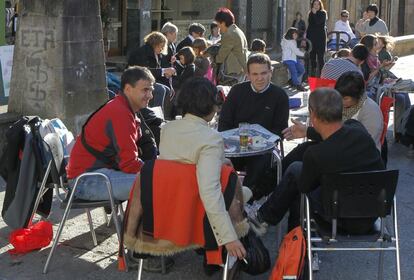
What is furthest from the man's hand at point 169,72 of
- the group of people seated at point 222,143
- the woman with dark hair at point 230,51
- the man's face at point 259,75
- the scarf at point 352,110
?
the scarf at point 352,110

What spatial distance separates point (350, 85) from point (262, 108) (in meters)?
0.84

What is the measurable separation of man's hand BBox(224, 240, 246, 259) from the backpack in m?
0.39

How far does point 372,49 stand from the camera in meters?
9.45

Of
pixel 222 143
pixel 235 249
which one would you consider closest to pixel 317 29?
pixel 222 143

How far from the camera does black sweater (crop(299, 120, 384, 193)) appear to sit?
431cm

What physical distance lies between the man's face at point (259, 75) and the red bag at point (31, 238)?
1934 millimetres

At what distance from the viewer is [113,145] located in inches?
199

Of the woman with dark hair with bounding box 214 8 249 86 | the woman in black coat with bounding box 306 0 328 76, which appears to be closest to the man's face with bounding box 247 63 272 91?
the woman with dark hair with bounding box 214 8 249 86

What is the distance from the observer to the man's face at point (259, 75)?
6016mm

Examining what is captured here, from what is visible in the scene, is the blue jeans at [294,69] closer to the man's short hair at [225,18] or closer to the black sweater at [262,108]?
the man's short hair at [225,18]

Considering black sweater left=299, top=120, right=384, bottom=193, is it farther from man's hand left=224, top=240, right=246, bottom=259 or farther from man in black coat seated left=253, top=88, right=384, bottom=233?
man's hand left=224, top=240, right=246, bottom=259

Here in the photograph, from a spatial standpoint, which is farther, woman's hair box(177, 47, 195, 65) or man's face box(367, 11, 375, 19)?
man's face box(367, 11, 375, 19)

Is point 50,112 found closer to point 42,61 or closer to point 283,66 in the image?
point 42,61

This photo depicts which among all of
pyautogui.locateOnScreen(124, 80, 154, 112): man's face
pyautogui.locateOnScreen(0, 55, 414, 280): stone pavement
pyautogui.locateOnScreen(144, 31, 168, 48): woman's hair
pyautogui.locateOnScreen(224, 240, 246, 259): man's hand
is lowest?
pyautogui.locateOnScreen(0, 55, 414, 280): stone pavement
